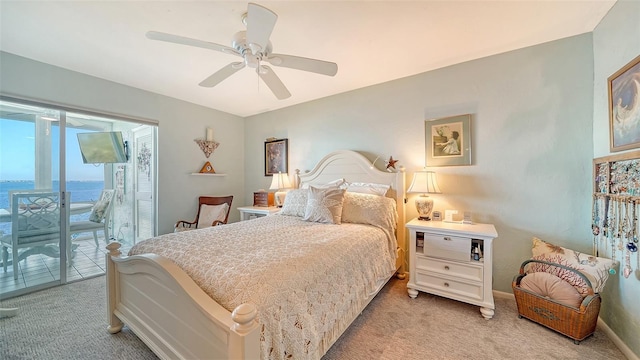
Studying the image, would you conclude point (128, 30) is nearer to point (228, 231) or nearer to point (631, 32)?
point (228, 231)

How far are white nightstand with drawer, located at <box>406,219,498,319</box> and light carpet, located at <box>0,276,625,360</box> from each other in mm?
145

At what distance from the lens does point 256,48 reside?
163 cm

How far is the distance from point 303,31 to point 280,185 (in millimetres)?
2270

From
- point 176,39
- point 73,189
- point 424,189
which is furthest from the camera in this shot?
point 73,189

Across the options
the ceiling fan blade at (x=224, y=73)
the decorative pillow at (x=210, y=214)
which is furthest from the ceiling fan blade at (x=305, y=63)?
the decorative pillow at (x=210, y=214)

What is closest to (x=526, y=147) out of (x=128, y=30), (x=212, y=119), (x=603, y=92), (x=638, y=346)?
(x=603, y=92)

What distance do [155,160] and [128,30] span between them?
196 centimetres

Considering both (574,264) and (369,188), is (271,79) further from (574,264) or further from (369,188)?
(574,264)

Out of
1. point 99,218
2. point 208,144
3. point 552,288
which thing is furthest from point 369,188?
point 99,218

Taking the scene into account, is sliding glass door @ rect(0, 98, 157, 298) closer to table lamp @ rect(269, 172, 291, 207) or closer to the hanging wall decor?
the hanging wall decor

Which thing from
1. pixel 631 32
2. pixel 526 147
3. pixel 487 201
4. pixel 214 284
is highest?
pixel 631 32

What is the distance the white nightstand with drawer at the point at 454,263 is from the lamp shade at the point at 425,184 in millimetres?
345

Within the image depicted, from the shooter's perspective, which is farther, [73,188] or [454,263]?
[73,188]

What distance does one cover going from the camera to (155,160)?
3.46 m
